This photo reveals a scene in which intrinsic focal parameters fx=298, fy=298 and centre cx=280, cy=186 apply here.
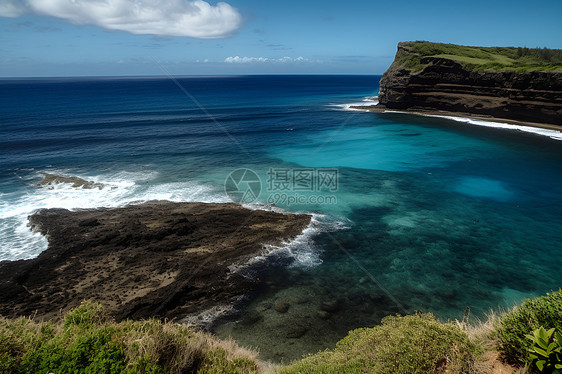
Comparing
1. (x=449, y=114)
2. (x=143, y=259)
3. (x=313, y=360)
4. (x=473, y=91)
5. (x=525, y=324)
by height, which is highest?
(x=473, y=91)

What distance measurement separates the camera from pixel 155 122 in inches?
2235

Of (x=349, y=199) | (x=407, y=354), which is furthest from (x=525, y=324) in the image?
(x=349, y=199)

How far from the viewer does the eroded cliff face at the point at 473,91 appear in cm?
4497

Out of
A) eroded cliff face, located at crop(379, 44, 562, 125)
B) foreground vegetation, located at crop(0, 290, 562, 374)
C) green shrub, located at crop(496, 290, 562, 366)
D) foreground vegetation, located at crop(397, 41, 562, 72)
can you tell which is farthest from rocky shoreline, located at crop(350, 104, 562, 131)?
foreground vegetation, located at crop(0, 290, 562, 374)

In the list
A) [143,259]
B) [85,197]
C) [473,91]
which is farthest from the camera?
[473,91]

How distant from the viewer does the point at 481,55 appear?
67.2 meters

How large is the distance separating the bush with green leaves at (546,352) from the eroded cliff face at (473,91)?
2107 inches

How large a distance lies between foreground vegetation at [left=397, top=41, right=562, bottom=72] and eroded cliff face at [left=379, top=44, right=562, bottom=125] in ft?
5.49

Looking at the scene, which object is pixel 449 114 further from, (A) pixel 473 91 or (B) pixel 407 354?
(B) pixel 407 354

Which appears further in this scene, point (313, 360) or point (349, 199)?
point (349, 199)

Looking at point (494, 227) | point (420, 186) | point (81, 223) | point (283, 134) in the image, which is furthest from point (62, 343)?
point (283, 134)

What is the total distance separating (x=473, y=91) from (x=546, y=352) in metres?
61.8

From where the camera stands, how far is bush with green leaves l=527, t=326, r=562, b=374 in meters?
5.43

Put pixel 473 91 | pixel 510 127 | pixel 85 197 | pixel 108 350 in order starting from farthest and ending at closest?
pixel 473 91, pixel 510 127, pixel 85 197, pixel 108 350
